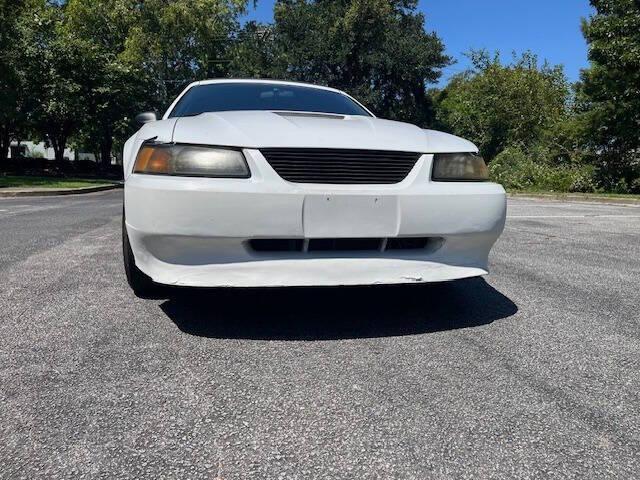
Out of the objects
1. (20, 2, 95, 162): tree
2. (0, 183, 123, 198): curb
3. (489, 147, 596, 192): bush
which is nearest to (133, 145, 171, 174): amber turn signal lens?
(0, 183, 123, 198): curb

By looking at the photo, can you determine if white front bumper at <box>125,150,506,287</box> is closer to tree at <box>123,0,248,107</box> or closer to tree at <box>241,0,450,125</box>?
tree at <box>123,0,248,107</box>

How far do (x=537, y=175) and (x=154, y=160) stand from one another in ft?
64.7

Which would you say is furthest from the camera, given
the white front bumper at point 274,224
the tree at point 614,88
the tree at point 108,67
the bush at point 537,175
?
the tree at point 108,67

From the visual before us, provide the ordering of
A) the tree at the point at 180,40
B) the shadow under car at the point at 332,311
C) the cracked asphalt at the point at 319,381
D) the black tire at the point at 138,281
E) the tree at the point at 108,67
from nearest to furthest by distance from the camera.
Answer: the cracked asphalt at the point at 319,381
the shadow under car at the point at 332,311
the black tire at the point at 138,281
the tree at the point at 180,40
the tree at the point at 108,67

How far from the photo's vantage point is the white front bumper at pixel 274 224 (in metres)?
2.45

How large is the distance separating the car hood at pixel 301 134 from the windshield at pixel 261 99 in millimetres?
737

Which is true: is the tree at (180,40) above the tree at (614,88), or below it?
above

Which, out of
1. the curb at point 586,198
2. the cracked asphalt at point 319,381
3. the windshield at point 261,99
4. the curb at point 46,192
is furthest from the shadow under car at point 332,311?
the curb at point 46,192

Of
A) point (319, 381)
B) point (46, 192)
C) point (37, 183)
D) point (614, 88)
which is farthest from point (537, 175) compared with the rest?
point (319, 381)

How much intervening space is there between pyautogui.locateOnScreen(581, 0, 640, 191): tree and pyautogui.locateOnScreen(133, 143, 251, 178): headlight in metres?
16.6

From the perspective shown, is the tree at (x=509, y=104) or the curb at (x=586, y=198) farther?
the tree at (x=509, y=104)

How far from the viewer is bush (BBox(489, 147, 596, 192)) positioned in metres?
19.2

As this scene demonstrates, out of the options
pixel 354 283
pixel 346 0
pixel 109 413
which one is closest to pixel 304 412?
pixel 109 413

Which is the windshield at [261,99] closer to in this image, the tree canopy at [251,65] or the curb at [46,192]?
the curb at [46,192]
